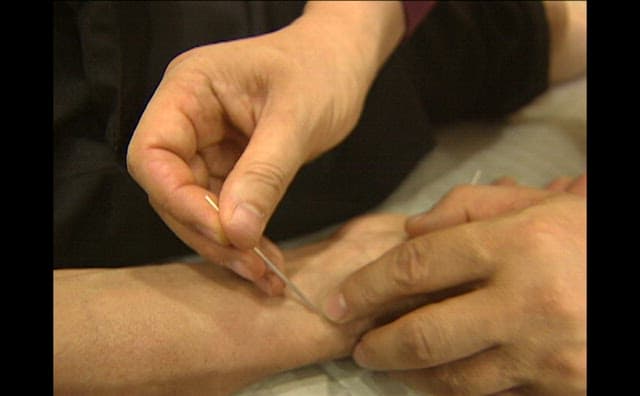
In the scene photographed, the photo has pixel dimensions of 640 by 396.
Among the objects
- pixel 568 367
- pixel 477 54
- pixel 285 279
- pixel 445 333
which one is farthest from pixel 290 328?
pixel 477 54

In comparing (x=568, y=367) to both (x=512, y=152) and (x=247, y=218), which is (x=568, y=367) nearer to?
(x=247, y=218)

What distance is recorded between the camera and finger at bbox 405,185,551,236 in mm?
731

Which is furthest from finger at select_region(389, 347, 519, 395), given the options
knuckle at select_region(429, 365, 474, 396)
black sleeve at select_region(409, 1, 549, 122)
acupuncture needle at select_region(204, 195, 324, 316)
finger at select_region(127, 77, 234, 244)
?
black sleeve at select_region(409, 1, 549, 122)

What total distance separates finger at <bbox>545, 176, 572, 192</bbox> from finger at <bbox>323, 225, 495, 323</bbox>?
27 centimetres

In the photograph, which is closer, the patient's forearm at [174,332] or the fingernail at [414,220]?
the patient's forearm at [174,332]

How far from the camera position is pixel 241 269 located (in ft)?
2.17

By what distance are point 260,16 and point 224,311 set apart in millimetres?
319

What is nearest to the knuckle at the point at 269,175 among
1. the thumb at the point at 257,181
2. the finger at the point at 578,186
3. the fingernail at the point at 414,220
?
the thumb at the point at 257,181

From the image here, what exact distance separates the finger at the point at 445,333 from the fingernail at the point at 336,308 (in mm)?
63

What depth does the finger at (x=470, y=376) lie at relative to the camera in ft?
1.98

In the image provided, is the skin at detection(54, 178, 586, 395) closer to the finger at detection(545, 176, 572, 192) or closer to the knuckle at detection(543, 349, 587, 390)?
the knuckle at detection(543, 349, 587, 390)

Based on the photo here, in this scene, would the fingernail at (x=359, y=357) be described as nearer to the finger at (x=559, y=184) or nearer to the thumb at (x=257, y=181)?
the thumb at (x=257, y=181)

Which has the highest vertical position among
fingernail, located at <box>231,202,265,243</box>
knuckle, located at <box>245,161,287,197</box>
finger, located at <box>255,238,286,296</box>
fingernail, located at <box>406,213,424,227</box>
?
knuckle, located at <box>245,161,287,197</box>

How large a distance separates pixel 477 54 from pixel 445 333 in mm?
495
